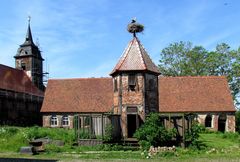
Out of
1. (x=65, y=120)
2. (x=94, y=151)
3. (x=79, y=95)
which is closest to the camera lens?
(x=94, y=151)

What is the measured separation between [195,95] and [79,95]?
14593mm

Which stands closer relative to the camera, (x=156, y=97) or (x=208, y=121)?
(x=156, y=97)

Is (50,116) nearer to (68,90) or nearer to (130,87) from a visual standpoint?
(68,90)

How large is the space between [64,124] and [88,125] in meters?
19.8

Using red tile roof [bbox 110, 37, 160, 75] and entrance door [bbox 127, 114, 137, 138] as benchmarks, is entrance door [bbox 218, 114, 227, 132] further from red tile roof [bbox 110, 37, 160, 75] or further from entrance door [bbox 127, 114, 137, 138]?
entrance door [bbox 127, 114, 137, 138]

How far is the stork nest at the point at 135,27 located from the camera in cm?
3098

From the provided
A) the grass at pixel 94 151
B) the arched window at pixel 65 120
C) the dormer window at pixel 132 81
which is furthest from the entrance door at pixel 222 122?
the arched window at pixel 65 120

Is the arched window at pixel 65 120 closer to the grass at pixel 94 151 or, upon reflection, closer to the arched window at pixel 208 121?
the grass at pixel 94 151

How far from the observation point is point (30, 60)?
68.7 meters

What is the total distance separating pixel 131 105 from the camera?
2905 cm

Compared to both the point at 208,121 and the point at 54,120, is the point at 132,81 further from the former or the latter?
the point at 54,120

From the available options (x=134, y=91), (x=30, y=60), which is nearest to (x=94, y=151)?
(x=134, y=91)

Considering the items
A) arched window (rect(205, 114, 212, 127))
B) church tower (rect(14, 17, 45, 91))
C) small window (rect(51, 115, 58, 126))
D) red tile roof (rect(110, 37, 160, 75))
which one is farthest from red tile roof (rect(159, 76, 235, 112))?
church tower (rect(14, 17, 45, 91))

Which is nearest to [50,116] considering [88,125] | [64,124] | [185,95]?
[64,124]
